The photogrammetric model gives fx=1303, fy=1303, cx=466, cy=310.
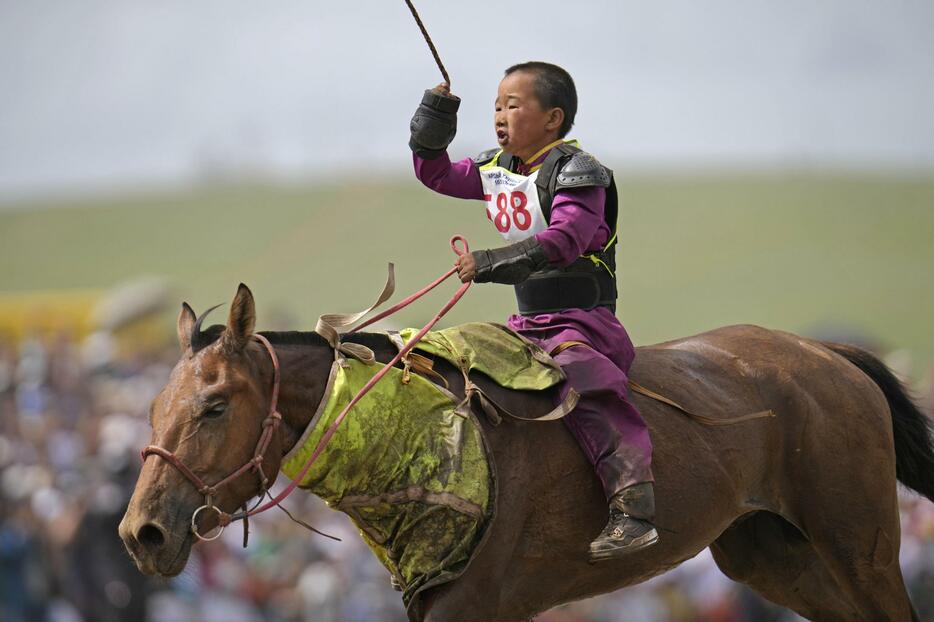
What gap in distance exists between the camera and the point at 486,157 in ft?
19.6

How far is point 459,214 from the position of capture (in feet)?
124

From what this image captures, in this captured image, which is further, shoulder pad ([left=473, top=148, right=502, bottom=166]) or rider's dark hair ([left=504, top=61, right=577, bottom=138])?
shoulder pad ([left=473, top=148, right=502, bottom=166])

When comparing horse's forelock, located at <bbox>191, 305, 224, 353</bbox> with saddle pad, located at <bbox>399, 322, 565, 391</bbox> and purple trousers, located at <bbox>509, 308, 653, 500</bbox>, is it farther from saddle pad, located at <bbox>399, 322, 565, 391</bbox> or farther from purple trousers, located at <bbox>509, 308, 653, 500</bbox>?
purple trousers, located at <bbox>509, 308, 653, 500</bbox>

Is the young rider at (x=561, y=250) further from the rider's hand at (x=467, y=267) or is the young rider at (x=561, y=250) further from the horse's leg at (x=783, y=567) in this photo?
the horse's leg at (x=783, y=567)

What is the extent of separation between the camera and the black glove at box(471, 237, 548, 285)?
5.12 m

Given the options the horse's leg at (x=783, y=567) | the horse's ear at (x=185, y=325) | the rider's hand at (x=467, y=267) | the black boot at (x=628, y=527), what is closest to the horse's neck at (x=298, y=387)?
the horse's ear at (x=185, y=325)

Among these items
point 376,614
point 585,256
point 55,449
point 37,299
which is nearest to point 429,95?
point 585,256

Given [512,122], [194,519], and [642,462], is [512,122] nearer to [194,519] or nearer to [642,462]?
[642,462]

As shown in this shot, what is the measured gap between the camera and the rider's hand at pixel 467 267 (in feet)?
16.6

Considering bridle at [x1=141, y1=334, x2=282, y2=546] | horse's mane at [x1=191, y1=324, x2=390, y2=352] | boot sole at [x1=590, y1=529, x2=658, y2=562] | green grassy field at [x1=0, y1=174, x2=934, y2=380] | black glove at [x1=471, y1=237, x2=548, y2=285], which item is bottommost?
green grassy field at [x1=0, y1=174, x2=934, y2=380]

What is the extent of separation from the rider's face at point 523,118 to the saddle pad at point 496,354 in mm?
828

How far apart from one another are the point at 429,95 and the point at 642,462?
1820 mm

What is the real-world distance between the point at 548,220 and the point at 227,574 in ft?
23.5

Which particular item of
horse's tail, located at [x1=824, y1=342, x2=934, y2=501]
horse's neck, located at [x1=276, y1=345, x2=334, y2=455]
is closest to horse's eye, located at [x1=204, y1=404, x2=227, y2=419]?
horse's neck, located at [x1=276, y1=345, x2=334, y2=455]
